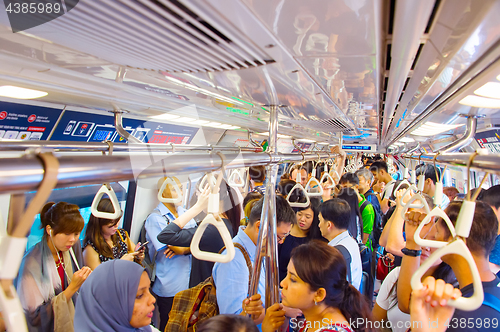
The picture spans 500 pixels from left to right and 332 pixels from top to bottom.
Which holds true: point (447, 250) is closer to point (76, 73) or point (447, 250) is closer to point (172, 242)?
point (76, 73)

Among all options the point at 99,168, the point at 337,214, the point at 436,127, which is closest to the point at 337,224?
the point at 337,214

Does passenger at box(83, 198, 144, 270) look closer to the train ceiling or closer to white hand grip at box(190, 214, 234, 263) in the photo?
the train ceiling

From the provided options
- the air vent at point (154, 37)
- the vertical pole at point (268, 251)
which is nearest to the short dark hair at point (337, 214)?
the vertical pole at point (268, 251)

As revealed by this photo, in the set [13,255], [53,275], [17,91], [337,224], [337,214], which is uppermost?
[17,91]

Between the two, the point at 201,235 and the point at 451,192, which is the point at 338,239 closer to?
the point at 201,235

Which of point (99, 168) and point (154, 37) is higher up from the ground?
point (154, 37)

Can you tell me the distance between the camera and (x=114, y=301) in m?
1.99

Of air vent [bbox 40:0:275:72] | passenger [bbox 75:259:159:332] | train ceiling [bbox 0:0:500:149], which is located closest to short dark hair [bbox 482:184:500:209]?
train ceiling [bbox 0:0:500:149]

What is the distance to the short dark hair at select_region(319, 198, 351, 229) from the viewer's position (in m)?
3.17

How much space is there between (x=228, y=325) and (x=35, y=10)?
1.44m

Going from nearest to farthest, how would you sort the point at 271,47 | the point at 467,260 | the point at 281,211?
the point at 467,260 < the point at 271,47 < the point at 281,211

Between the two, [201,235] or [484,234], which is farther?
[484,234]

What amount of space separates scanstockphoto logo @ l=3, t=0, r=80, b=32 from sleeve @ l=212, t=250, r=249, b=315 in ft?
6.14

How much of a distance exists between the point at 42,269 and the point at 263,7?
2.95 meters
